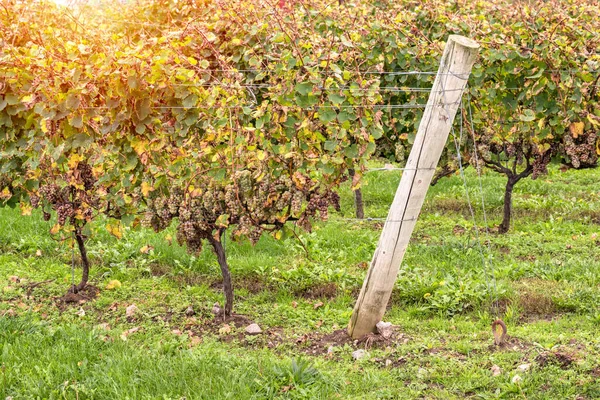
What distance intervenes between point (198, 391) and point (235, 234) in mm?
1246

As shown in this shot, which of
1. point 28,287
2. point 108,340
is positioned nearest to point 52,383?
point 108,340

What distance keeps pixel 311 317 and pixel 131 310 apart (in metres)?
1.32

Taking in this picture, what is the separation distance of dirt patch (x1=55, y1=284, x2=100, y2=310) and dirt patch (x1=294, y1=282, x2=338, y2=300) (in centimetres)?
162

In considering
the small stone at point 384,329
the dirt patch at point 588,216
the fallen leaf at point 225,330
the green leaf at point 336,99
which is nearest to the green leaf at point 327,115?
the green leaf at point 336,99

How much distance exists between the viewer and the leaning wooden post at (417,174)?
4148 mm

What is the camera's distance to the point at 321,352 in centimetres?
448

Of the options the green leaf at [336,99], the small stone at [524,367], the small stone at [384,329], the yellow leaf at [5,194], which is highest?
the green leaf at [336,99]

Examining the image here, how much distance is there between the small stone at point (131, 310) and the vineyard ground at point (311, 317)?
0.14 feet

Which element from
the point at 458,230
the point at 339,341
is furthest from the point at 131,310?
A: the point at 458,230

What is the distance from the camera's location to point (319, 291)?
18.3 feet

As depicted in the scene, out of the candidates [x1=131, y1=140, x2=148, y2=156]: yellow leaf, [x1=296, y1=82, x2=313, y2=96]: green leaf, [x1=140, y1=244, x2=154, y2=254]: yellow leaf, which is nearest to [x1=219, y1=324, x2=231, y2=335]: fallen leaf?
[x1=140, y1=244, x2=154, y2=254]: yellow leaf

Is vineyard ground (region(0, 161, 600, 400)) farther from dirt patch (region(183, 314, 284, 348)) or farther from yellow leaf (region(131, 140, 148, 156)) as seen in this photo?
yellow leaf (region(131, 140, 148, 156))

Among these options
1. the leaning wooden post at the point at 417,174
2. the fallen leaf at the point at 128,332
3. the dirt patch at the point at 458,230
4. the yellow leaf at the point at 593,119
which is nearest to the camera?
the leaning wooden post at the point at 417,174

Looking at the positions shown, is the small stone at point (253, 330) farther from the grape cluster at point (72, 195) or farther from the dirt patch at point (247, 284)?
the grape cluster at point (72, 195)
